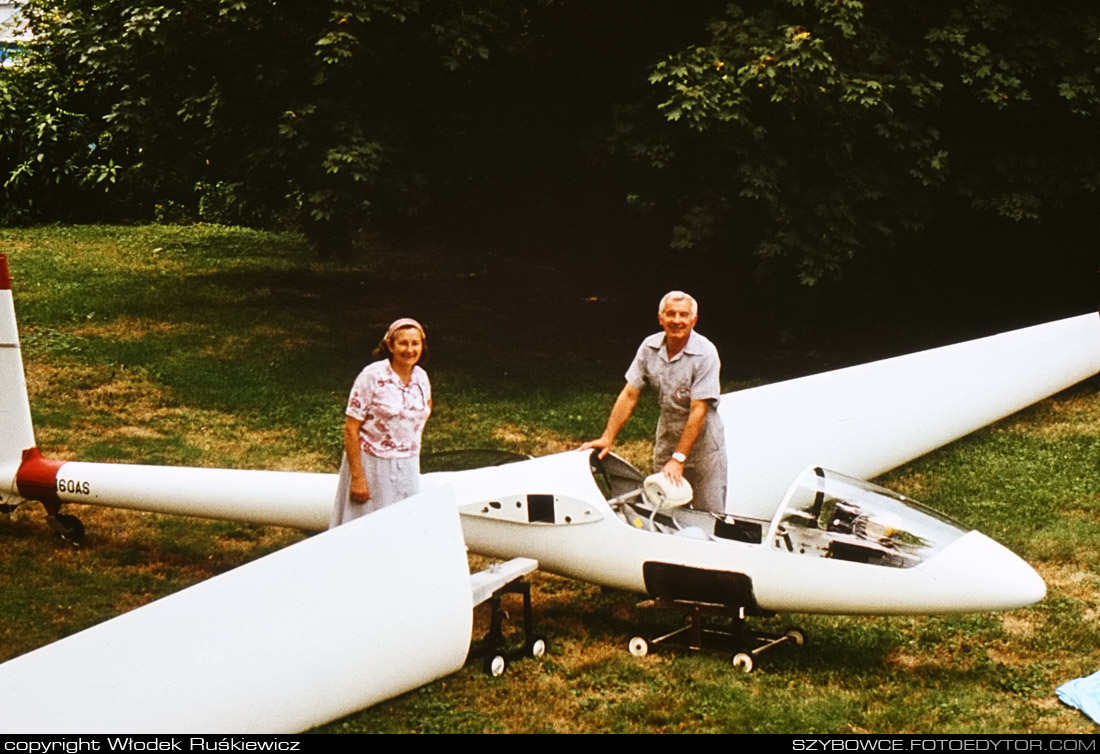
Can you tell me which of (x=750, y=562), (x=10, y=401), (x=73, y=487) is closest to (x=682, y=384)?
(x=750, y=562)

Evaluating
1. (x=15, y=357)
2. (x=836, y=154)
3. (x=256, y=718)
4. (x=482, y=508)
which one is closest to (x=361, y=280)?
(x=836, y=154)

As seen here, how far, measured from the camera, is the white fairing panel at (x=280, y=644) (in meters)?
3.92

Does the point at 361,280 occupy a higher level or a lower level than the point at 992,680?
higher

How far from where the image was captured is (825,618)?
5.88 metres

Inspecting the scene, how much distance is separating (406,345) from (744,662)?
2168mm

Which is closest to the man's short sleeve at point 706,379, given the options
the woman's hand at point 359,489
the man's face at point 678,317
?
the man's face at point 678,317

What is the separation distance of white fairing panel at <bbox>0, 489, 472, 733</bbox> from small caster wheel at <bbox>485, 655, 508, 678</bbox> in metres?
0.44

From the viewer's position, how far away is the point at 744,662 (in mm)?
5262

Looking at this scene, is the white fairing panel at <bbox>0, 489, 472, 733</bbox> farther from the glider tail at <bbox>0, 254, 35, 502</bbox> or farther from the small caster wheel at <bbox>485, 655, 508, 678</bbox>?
the glider tail at <bbox>0, 254, 35, 502</bbox>

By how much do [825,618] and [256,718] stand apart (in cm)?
301

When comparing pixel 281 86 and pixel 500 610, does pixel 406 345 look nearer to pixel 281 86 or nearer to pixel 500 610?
pixel 500 610

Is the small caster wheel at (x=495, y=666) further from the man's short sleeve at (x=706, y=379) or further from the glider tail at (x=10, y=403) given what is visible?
the glider tail at (x=10, y=403)
